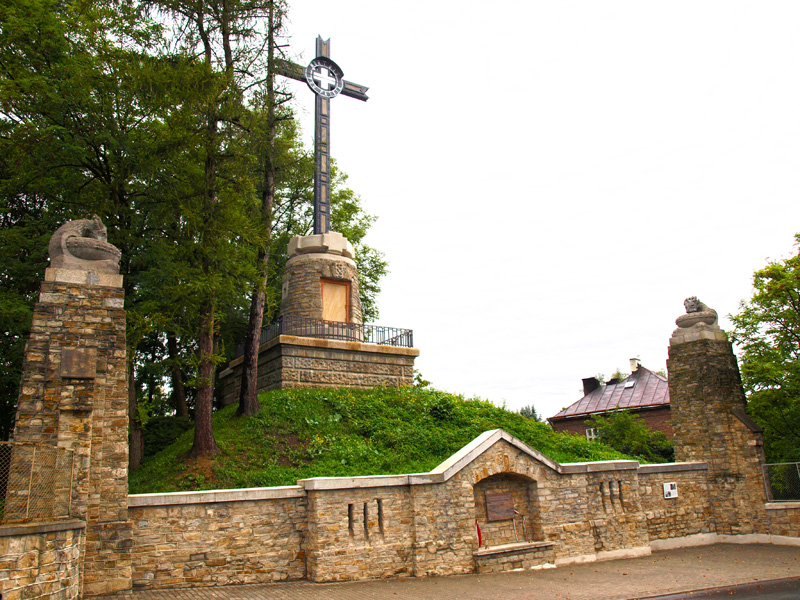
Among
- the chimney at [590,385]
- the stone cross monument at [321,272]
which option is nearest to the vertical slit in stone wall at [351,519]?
the stone cross monument at [321,272]

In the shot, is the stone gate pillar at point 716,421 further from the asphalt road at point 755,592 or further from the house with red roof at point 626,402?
the house with red roof at point 626,402

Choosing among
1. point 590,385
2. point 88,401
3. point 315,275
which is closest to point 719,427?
point 315,275

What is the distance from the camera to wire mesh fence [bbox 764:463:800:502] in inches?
575

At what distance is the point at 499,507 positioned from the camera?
38.6ft

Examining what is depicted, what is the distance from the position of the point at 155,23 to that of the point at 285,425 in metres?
11.0

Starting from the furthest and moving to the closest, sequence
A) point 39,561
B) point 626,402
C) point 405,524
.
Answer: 1. point 626,402
2. point 405,524
3. point 39,561

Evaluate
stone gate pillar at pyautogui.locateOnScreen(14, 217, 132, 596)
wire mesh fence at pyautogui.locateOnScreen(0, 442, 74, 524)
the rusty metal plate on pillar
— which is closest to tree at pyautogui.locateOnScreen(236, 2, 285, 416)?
stone gate pillar at pyautogui.locateOnScreen(14, 217, 132, 596)

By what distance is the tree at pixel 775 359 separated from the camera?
16906 mm

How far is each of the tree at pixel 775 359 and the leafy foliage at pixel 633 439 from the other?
13.0 ft

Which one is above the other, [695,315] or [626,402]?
[695,315]

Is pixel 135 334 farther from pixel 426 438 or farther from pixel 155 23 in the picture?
pixel 155 23

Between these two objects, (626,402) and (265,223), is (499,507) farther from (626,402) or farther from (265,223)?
(626,402)

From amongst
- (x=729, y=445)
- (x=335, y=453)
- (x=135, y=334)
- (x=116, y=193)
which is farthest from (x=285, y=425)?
(x=729, y=445)

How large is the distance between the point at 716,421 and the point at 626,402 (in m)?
15.3
